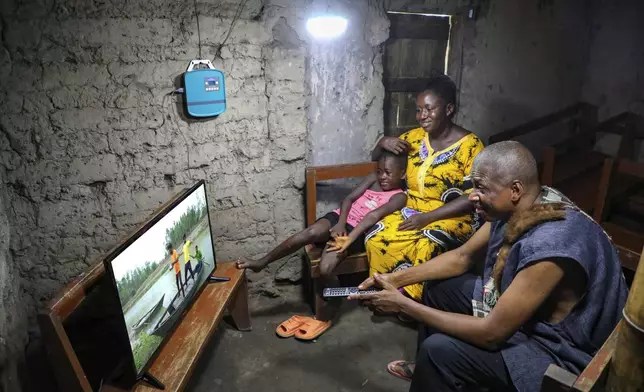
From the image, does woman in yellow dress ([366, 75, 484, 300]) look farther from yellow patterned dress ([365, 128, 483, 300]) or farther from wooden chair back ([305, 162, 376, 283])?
wooden chair back ([305, 162, 376, 283])

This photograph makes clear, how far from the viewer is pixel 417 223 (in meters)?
2.91

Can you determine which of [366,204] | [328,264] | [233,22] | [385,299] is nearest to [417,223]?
[366,204]

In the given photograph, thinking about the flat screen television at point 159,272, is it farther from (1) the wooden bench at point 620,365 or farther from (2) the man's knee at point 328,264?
(1) the wooden bench at point 620,365

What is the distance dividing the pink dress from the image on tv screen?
1070 millimetres

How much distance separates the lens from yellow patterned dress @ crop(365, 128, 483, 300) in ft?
9.16

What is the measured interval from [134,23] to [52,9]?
43 centimetres

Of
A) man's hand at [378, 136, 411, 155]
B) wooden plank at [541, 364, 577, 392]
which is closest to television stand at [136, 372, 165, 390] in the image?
wooden plank at [541, 364, 577, 392]

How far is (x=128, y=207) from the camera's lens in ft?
9.41

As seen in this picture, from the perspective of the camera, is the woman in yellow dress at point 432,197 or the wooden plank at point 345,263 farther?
the wooden plank at point 345,263

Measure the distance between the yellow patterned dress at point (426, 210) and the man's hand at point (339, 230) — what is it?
18cm

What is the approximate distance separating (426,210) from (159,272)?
1855mm

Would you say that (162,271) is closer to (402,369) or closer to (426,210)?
(402,369)

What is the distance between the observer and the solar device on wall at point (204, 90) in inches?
108

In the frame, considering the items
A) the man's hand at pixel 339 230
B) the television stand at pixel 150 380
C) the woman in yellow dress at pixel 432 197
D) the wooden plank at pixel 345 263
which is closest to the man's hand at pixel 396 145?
the woman in yellow dress at pixel 432 197
